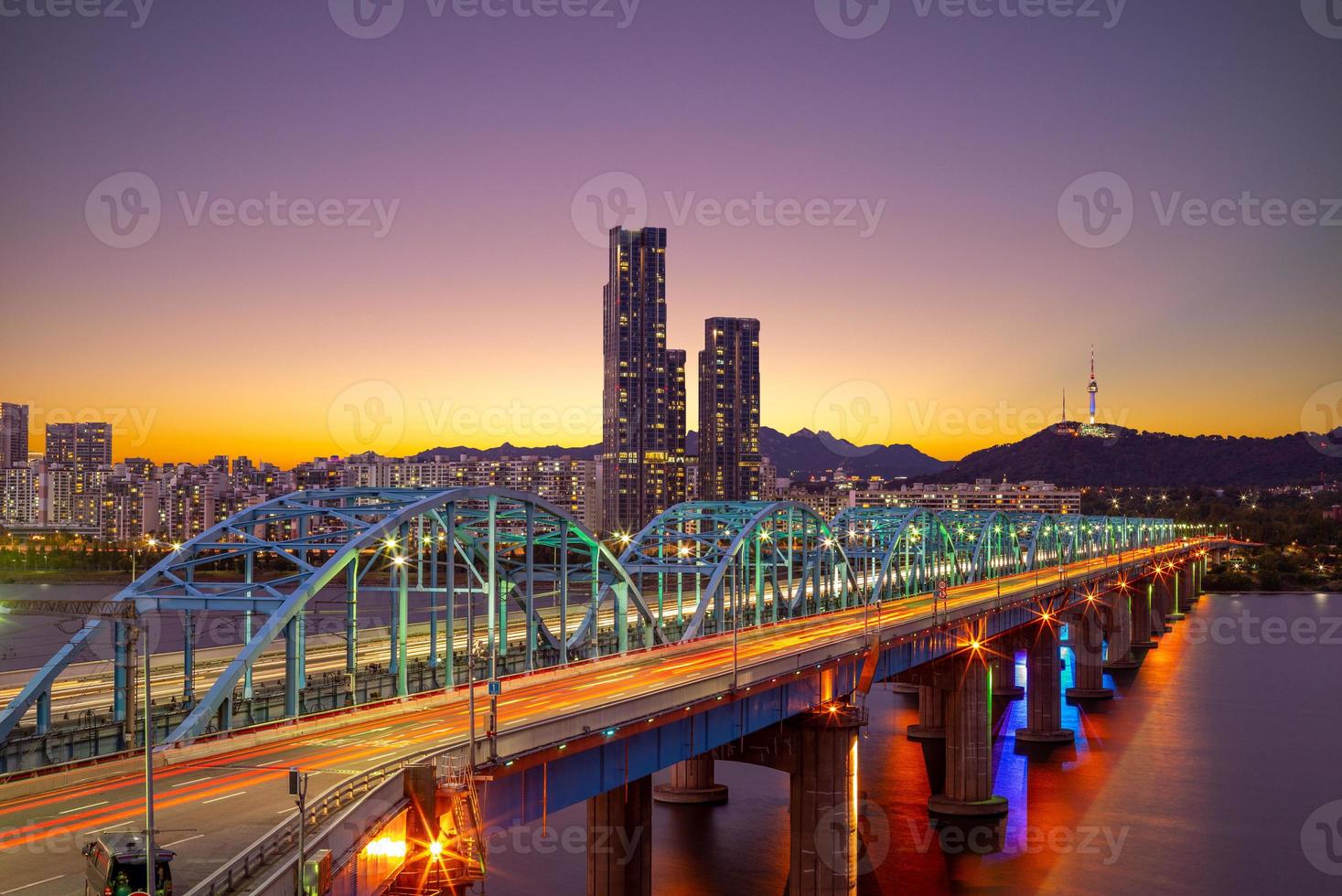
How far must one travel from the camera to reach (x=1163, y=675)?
12738 cm

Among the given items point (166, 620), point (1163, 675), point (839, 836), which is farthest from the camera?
point (166, 620)

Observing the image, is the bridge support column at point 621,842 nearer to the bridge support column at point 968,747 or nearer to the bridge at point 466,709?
the bridge at point 466,709

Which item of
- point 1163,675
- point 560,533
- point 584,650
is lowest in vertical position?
point 1163,675

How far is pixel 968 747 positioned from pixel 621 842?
28405mm

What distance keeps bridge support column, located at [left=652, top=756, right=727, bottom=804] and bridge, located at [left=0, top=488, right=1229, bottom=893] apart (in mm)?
163

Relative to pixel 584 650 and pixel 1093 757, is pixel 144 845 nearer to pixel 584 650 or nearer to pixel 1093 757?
pixel 584 650

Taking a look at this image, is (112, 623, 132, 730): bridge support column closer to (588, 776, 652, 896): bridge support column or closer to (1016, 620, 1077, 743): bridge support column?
(588, 776, 652, 896): bridge support column

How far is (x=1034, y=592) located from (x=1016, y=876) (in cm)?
3537

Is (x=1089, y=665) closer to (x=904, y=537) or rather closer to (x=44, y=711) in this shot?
(x=904, y=537)

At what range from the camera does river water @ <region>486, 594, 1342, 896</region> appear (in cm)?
5962

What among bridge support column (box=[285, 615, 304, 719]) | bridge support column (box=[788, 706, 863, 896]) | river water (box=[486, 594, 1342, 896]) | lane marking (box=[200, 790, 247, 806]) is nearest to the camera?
lane marking (box=[200, 790, 247, 806])

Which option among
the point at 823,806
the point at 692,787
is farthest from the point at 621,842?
the point at 692,787

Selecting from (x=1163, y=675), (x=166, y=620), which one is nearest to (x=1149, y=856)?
(x=1163, y=675)

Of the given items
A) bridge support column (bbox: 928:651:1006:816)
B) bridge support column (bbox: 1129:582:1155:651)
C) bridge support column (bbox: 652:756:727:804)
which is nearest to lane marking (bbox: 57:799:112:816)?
bridge support column (bbox: 652:756:727:804)
